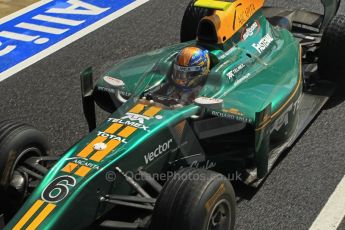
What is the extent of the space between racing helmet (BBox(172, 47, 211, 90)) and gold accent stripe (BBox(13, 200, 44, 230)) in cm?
180

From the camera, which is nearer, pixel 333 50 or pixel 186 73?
pixel 186 73

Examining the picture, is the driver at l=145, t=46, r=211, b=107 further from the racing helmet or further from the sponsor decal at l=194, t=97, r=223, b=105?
the sponsor decal at l=194, t=97, r=223, b=105

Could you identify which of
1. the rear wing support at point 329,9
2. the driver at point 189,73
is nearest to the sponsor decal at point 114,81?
the driver at point 189,73

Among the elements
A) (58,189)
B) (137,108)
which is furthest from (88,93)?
(58,189)

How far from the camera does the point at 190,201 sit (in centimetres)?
480

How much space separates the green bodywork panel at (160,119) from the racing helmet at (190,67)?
0.10m

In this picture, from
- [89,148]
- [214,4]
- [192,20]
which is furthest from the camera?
[192,20]

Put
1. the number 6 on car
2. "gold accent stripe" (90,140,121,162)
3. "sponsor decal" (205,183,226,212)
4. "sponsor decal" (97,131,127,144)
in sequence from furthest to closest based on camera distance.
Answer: "sponsor decal" (97,131,127,144), "gold accent stripe" (90,140,121,162), the number 6 on car, "sponsor decal" (205,183,226,212)

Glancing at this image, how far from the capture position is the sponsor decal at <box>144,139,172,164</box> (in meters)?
5.46

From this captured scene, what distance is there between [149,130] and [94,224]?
0.87 metres

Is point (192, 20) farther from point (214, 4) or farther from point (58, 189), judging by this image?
point (58, 189)

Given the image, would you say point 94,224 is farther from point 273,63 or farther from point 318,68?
point 318,68

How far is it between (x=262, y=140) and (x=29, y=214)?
203 centimetres

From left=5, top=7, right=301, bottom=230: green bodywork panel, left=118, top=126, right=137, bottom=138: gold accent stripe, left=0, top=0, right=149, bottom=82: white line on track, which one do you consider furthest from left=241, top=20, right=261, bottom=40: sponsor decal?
left=0, top=0, right=149, bottom=82: white line on track
